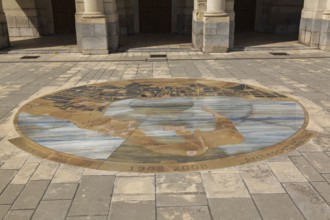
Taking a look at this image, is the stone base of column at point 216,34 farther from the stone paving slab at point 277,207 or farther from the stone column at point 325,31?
the stone paving slab at point 277,207

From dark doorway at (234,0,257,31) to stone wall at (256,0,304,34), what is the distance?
0.33 m

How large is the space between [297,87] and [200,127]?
155 inches

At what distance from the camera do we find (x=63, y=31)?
19.2 metres

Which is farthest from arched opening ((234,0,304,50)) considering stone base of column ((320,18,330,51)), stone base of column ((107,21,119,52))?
stone base of column ((107,21,119,52))

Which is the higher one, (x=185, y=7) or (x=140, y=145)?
(x=185, y=7)

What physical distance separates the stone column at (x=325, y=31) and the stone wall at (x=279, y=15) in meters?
4.80

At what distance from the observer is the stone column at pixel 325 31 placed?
43.9 feet

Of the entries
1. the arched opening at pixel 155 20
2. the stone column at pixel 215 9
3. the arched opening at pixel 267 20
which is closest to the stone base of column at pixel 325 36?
the arched opening at pixel 267 20

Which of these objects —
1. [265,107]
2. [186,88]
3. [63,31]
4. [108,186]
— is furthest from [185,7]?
[108,186]

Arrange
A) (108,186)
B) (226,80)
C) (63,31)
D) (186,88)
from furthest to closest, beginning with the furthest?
(63,31)
(226,80)
(186,88)
(108,186)

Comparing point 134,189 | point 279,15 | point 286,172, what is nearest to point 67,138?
point 134,189

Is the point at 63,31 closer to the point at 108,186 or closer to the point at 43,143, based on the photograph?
the point at 43,143

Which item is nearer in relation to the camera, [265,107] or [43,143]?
[43,143]

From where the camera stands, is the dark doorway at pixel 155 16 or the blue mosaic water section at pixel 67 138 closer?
the blue mosaic water section at pixel 67 138
